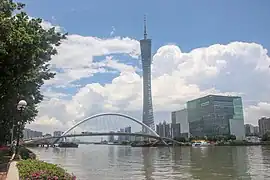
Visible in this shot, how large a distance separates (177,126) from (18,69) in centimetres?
17178

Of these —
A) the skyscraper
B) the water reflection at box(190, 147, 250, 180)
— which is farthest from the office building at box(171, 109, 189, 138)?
the water reflection at box(190, 147, 250, 180)

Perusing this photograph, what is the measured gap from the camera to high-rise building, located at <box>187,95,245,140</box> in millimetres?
152750

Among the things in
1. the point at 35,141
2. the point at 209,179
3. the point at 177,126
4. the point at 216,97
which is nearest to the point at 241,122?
the point at 216,97

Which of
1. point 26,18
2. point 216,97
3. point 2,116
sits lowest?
point 2,116

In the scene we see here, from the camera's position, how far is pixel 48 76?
2744 cm

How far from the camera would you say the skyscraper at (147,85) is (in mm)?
156375

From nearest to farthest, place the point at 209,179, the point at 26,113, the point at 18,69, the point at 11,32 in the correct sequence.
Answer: the point at 11,32 < the point at 18,69 < the point at 209,179 < the point at 26,113

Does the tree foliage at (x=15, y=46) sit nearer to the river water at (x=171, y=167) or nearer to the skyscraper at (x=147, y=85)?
the river water at (x=171, y=167)

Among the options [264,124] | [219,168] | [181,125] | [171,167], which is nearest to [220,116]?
[181,125]

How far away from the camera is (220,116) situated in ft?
503

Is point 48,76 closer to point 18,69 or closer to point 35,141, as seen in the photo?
point 18,69

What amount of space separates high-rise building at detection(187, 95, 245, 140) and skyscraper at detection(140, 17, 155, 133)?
84.2ft

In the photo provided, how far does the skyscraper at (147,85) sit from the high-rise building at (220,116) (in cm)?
2567

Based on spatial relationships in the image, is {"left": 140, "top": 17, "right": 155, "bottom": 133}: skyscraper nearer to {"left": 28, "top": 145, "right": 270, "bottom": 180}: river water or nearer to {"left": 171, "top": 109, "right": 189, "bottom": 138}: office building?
{"left": 171, "top": 109, "right": 189, "bottom": 138}: office building
